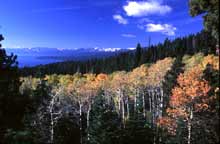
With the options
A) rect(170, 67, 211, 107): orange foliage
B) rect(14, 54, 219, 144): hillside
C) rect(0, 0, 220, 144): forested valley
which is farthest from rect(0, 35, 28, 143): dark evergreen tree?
rect(170, 67, 211, 107): orange foliage

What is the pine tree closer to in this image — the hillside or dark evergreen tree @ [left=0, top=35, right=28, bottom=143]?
the hillside

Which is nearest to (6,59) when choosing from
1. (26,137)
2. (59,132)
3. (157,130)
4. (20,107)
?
(20,107)

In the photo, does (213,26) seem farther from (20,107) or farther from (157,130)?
(157,130)

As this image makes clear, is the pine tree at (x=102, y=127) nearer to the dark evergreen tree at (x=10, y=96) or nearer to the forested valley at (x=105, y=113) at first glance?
the forested valley at (x=105, y=113)

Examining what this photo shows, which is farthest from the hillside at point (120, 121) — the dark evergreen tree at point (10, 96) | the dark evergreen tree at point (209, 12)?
the dark evergreen tree at point (209, 12)

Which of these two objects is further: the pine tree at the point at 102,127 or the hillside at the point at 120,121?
the pine tree at the point at 102,127

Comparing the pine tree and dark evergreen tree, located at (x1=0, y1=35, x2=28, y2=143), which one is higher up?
dark evergreen tree, located at (x1=0, y1=35, x2=28, y2=143)

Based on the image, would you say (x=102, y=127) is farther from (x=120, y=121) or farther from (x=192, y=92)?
(x=192, y=92)

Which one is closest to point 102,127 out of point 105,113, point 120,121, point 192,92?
point 105,113

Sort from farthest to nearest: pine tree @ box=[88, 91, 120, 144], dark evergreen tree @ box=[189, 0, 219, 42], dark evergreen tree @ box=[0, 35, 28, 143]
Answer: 1. pine tree @ box=[88, 91, 120, 144]
2. dark evergreen tree @ box=[0, 35, 28, 143]
3. dark evergreen tree @ box=[189, 0, 219, 42]

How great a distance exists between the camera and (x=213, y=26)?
577 inches

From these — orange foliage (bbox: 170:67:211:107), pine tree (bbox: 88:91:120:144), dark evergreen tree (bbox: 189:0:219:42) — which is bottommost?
pine tree (bbox: 88:91:120:144)

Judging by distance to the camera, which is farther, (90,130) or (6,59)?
(90,130)

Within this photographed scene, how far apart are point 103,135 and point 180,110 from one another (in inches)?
433
